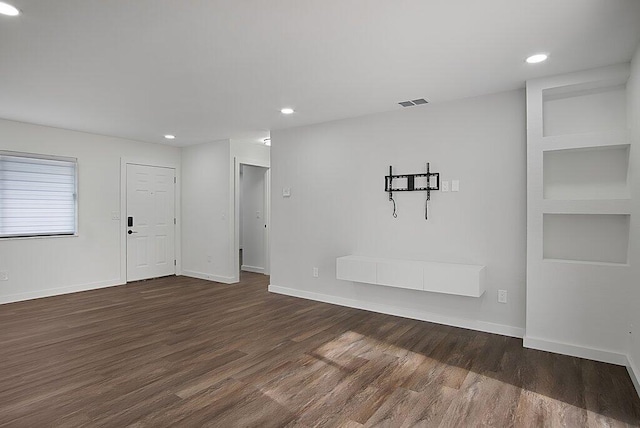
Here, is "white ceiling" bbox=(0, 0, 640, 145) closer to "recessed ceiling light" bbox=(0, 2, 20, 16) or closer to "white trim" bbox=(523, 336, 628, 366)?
"recessed ceiling light" bbox=(0, 2, 20, 16)

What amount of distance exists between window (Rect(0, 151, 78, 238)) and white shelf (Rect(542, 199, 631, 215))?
20.5ft

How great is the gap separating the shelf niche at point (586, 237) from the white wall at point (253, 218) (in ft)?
16.0

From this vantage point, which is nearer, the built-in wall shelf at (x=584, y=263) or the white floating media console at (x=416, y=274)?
the built-in wall shelf at (x=584, y=263)

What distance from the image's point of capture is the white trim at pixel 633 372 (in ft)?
8.20

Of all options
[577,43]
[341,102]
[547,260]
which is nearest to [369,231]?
[341,102]

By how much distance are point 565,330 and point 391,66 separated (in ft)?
9.00

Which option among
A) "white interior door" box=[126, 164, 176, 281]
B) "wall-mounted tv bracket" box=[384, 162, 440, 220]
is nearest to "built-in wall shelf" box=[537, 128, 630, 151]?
"wall-mounted tv bracket" box=[384, 162, 440, 220]

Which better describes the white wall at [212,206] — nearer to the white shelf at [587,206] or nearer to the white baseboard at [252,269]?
the white baseboard at [252,269]

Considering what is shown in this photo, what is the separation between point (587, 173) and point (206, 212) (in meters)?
5.55

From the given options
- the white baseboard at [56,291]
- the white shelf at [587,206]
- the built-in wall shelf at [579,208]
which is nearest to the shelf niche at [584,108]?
the built-in wall shelf at [579,208]

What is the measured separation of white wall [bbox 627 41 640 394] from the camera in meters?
2.62

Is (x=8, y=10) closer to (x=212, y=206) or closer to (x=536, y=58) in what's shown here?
(x=536, y=58)

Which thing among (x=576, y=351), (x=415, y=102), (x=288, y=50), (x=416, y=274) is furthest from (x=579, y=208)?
(x=288, y=50)

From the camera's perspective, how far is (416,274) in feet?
12.6
